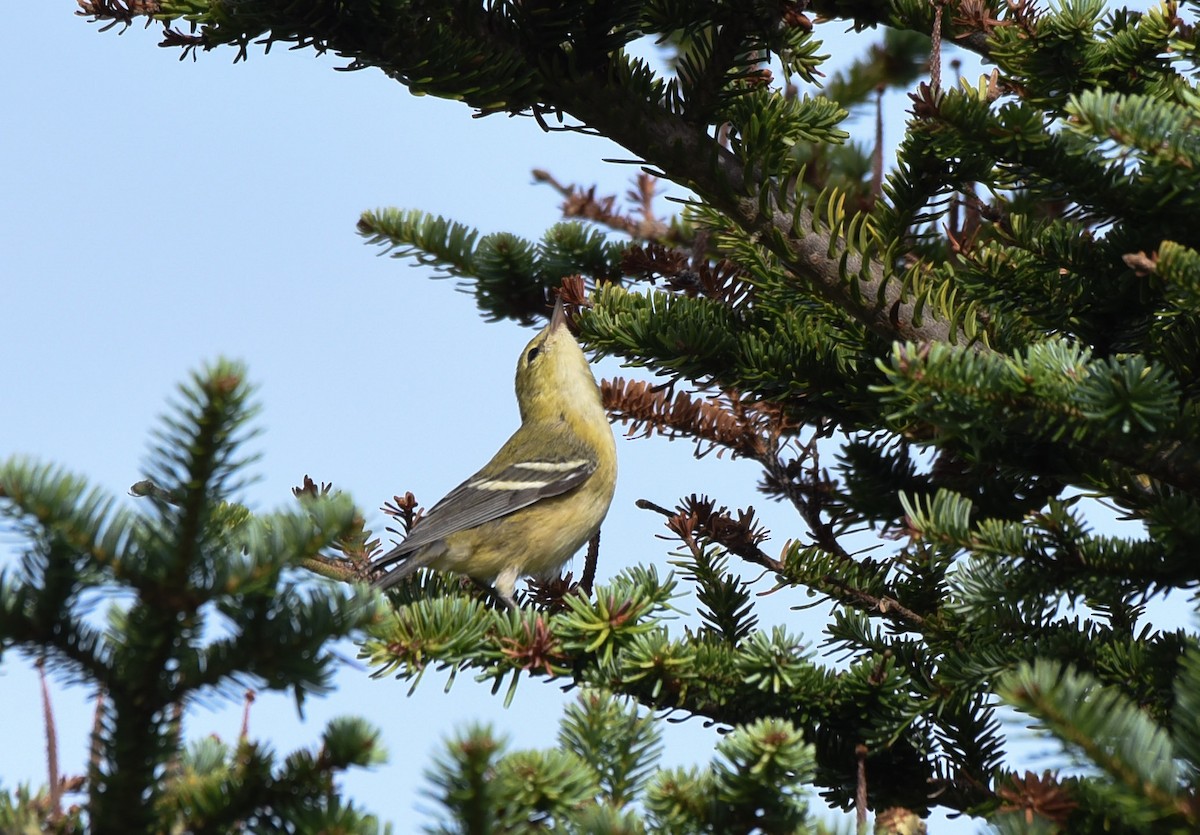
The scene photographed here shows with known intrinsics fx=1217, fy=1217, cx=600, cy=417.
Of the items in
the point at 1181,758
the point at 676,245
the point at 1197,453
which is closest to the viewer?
the point at 1181,758

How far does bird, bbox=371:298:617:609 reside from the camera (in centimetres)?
599

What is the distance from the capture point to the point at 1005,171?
11.7ft

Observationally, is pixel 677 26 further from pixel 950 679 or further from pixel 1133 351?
pixel 950 679

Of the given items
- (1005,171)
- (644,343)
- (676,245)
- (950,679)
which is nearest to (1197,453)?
(950,679)

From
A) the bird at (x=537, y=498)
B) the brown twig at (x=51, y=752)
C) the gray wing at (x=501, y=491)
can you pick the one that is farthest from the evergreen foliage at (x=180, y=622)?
the gray wing at (x=501, y=491)

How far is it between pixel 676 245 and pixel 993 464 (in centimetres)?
332

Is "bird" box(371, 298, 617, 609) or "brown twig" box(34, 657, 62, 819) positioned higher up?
"bird" box(371, 298, 617, 609)

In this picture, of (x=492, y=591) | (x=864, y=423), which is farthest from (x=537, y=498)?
(x=864, y=423)

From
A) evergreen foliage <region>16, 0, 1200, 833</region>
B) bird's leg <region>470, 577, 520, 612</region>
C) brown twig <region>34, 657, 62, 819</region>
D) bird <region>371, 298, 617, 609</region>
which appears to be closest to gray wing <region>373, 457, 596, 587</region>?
bird <region>371, 298, 617, 609</region>

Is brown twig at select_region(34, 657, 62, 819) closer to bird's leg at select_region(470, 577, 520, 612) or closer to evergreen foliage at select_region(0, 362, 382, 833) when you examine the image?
evergreen foliage at select_region(0, 362, 382, 833)

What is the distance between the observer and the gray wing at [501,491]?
19.8 ft

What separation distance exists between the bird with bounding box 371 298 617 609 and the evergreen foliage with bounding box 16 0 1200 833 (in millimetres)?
1212

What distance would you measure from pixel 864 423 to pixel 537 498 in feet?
9.06

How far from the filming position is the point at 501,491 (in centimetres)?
663
